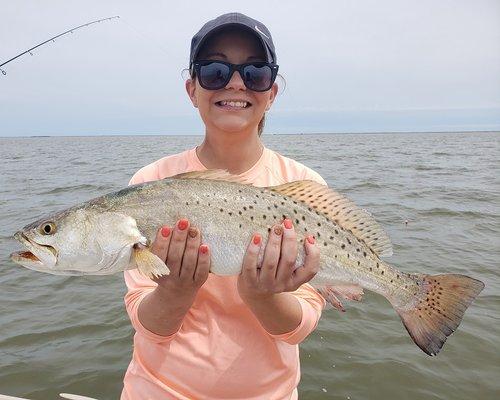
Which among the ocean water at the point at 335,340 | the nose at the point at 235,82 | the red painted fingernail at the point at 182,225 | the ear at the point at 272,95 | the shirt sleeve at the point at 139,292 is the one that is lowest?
the ocean water at the point at 335,340

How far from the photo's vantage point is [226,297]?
2.96 m

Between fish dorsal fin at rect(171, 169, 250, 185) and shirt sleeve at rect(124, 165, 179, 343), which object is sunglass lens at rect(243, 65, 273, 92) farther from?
shirt sleeve at rect(124, 165, 179, 343)

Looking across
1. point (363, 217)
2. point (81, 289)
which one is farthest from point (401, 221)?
point (363, 217)

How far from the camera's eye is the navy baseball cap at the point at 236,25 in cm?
297

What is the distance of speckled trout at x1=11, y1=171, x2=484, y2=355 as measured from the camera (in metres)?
2.69

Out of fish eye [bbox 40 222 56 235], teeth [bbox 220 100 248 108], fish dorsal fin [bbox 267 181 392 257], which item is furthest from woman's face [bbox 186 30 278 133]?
fish eye [bbox 40 222 56 235]

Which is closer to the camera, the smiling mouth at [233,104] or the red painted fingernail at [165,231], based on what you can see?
the red painted fingernail at [165,231]

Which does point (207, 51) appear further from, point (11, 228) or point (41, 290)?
point (11, 228)

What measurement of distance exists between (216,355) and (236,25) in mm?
2227

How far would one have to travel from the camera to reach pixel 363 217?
10.3ft

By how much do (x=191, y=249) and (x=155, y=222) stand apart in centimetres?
29

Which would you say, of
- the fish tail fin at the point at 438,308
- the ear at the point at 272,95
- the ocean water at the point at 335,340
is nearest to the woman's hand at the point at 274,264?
the fish tail fin at the point at 438,308

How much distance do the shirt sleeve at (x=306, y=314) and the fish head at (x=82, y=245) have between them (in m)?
1.17

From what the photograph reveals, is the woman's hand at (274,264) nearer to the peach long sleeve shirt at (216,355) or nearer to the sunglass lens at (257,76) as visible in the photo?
the peach long sleeve shirt at (216,355)
